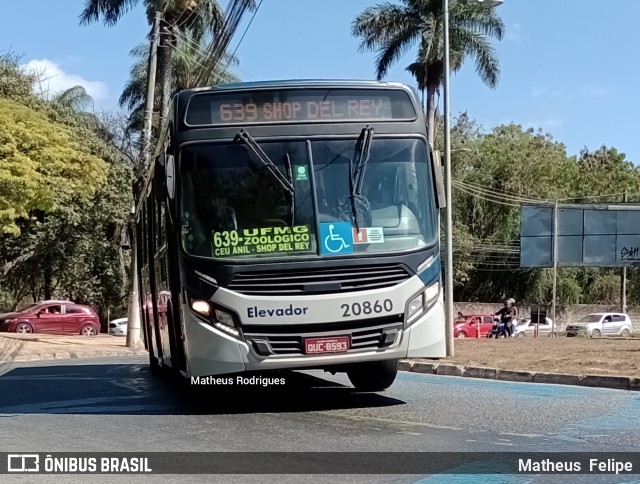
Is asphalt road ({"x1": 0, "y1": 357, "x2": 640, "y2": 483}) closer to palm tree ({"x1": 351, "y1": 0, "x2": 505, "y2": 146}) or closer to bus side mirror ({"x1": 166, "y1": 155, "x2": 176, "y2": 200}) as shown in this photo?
bus side mirror ({"x1": 166, "y1": 155, "x2": 176, "y2": 200})

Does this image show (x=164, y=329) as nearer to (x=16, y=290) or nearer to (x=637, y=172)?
(x=16, y=290)

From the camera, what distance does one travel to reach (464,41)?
36.2 metres

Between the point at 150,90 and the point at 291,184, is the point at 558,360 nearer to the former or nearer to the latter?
the point at 291,184

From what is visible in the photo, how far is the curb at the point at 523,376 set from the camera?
39.7 feet

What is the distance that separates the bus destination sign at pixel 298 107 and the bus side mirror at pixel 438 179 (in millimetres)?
533

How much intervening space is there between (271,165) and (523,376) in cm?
641

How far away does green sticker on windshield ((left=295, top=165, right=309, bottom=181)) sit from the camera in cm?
925

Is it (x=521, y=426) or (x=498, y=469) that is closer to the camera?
(x=498, y=469)

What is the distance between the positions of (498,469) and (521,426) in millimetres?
2206

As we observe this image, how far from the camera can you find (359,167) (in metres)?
9.32

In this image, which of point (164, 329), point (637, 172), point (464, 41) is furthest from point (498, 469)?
point (637, 172)

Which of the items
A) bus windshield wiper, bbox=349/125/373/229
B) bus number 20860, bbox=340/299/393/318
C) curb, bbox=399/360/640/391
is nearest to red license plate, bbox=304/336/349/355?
bus number 20860, bbox=340/299/393/318

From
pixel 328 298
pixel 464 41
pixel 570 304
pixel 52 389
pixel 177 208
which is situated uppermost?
pixel 464 41

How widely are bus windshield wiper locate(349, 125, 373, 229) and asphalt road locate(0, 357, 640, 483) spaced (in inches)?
91.7
